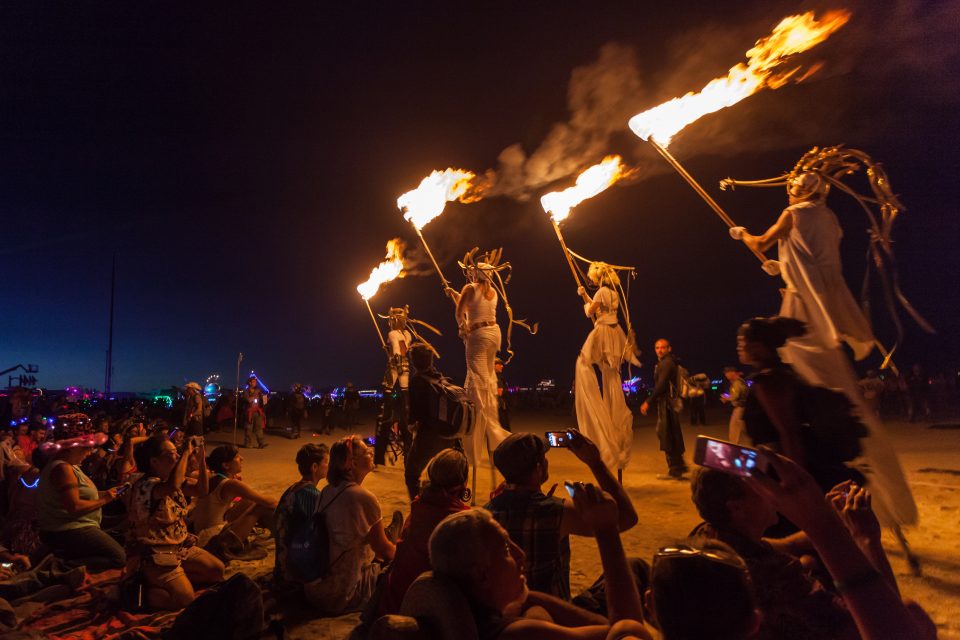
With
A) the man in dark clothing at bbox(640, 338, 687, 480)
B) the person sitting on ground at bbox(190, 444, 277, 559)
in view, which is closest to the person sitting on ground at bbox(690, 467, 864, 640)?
the person sitting on ground at bbox(190, 444, 277, 559)

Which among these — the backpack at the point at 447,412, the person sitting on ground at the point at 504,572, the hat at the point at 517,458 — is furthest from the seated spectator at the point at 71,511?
the person sitting on ground at the point at 504,572

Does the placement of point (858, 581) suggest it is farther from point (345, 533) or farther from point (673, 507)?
point (673, 507)

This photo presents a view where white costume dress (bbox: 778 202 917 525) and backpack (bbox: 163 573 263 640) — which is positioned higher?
white costume dress (bbox: 778 202 917 525)

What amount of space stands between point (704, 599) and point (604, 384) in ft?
22.9

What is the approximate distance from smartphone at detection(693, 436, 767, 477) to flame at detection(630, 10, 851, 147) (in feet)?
16.8

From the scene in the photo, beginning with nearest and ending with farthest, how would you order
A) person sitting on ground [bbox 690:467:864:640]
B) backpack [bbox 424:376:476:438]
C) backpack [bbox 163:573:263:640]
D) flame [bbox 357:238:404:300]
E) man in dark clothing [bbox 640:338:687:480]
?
person sitting on ground [bbox 690:467:864:640] < backpack [bbox 163:573:263:640] < backpack [bbox 424:376:476:438] < man in dark clothing [bbox 640:338:687:480] < flame [bbox 357:238:404:300]

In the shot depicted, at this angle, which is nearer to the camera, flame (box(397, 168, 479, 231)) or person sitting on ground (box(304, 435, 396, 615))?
person sitting on ground (box(304, 435, 396, 615))

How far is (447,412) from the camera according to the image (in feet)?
19.4

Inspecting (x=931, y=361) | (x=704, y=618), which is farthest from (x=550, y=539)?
(x=931, y=361)

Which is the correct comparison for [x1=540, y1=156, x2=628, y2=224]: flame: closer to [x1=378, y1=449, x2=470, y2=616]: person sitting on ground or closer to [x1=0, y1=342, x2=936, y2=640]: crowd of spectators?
[x1=0, y1=342, x2=936, y2=640]: crowd of spectators

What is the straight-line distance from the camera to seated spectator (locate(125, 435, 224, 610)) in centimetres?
425

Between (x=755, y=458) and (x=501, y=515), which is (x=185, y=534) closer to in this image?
(x=501, y=515)

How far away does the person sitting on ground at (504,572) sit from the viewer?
6.05ft

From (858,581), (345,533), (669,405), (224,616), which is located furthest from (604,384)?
(858,581)
